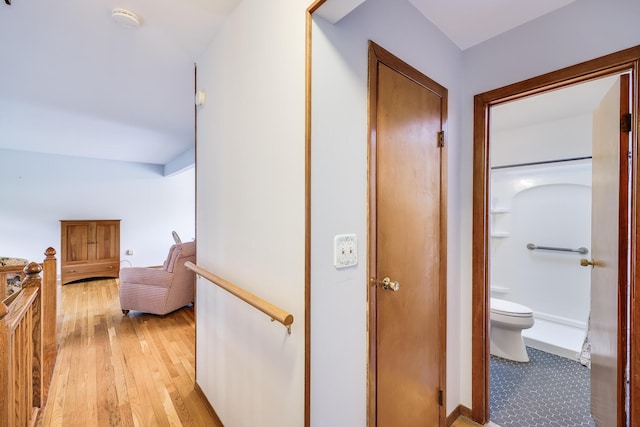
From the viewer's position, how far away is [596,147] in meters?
1.72

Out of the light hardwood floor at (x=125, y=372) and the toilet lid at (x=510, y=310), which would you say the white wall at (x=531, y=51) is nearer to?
the toilet lid at (x=510, y=310)

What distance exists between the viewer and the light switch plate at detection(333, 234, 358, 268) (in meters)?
1.05

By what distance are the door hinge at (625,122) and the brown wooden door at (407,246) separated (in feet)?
2.62

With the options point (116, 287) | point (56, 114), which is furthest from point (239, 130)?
point (116, 287)

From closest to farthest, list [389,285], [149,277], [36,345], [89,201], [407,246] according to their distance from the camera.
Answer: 1. [389,285]
2. [407,246]
3. [36,345]
4. [149,277]
5. [89,201]

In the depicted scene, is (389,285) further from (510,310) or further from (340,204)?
(510,310)

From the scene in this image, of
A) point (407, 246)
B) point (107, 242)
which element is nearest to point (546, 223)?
point (407, 246)

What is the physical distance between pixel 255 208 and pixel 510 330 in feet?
8.15

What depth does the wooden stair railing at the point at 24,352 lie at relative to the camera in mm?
1130

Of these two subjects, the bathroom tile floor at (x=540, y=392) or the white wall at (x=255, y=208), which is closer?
the white wall at (x=255, y=208)

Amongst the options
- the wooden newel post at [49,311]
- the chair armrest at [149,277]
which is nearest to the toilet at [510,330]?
the chair armrest at [149,277]

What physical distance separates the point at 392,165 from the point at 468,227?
0.84 meters

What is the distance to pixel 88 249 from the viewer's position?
515 cm

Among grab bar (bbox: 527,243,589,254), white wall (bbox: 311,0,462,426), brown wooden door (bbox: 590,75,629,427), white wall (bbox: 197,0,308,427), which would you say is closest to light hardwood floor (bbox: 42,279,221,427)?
white wall (bbox: 197,0,308,427)
